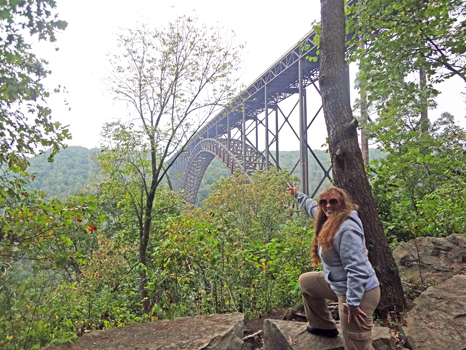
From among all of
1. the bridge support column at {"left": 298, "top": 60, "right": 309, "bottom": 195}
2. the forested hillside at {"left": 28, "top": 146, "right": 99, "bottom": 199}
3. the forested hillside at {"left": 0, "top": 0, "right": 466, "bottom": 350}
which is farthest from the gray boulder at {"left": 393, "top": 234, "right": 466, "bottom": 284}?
the forested hillside at {"left": 28, "top": 146, "right": 99, "bottom": 199}

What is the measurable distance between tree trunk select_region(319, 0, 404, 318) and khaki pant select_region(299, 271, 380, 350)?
806mm

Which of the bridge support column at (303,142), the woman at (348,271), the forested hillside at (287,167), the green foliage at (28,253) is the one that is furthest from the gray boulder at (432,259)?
A: the forested hillside at (287,167)

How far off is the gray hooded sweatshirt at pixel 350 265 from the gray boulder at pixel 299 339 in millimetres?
510

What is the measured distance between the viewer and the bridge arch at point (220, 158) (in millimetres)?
19078

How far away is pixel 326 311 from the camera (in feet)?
7.03

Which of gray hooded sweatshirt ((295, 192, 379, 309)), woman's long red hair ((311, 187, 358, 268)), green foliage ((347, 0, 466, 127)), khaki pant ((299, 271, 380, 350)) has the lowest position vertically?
khaki pant ((299, 271, 380, 350))

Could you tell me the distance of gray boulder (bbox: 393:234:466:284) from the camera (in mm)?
3206

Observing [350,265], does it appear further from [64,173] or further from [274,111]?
[64,173]

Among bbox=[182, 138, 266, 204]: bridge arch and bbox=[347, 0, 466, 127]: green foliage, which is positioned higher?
bbox=[182, 138, 266, 204]: bridge arch

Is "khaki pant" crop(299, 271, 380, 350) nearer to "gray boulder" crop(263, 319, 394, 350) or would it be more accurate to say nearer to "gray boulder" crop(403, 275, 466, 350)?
"gray boulder" crop(263, 319, 394, 350)

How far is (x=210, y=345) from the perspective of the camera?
2137 mm

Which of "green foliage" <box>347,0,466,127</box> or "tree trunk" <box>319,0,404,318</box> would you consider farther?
"green foliage" <box>347,0,466,127</box>

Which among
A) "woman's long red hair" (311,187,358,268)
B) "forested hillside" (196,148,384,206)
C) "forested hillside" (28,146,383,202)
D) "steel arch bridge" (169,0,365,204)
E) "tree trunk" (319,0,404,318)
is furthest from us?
"forested hillside" (196,148,384,206)

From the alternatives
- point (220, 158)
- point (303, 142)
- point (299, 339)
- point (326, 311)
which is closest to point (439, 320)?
point (326, 311)
